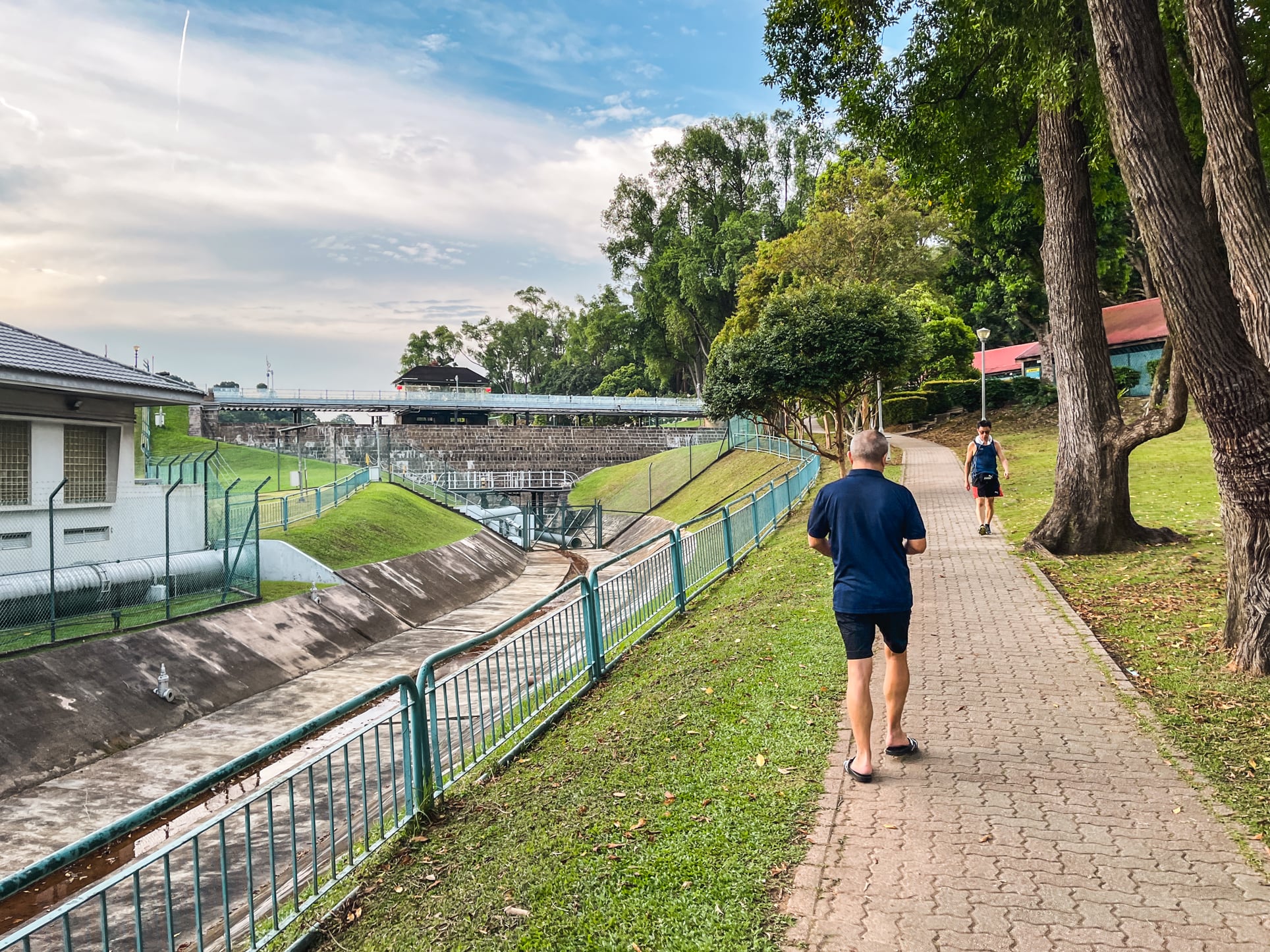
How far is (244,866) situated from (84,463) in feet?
34.2

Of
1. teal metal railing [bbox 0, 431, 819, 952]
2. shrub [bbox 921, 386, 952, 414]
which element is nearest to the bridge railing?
shrub [bbox 921, 386, 952, 414]

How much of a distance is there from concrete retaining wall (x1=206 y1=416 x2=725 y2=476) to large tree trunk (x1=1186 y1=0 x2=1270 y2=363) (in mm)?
43559

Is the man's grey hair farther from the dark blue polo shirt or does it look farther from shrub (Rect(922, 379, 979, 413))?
shrub (Rect(922, 379, 979, 413))

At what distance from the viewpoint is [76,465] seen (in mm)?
14516

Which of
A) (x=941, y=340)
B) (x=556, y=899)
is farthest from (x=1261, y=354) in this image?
(x=941, y=340)

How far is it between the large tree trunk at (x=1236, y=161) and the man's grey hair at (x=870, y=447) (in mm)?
3538

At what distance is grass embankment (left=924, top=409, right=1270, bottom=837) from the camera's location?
4.98 meters

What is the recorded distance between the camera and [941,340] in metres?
37.1

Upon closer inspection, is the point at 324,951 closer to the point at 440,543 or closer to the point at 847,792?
A: the point at 847,792

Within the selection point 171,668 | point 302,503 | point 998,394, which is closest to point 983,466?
point 171,668

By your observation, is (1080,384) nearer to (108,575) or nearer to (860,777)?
(860,777)

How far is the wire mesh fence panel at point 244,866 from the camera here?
11.6 feet

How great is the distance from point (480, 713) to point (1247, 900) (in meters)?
4.75

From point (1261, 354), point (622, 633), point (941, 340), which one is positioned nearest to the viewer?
point (1261, 354)
